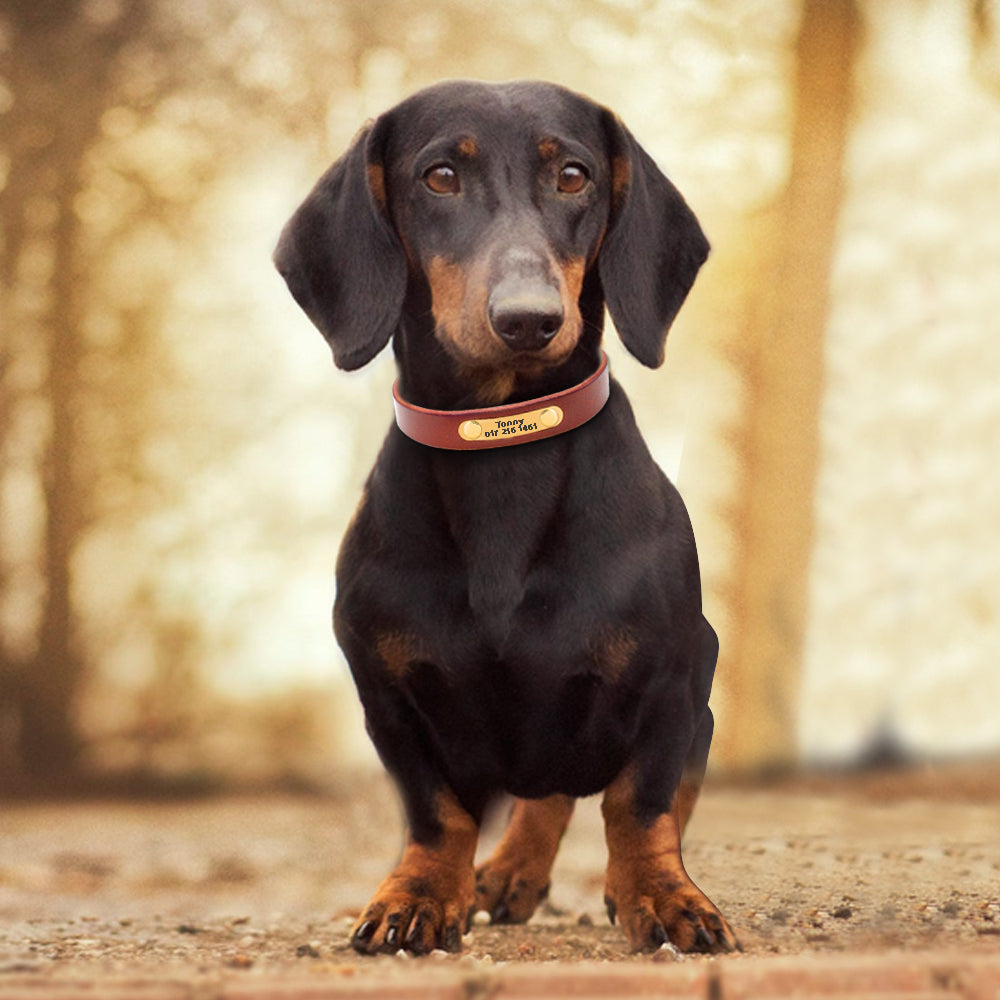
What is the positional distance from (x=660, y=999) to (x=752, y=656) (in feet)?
14.6

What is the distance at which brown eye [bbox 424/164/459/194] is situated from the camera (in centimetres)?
233

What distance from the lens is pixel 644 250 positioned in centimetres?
246

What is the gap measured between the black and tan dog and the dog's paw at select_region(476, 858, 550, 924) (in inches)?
12.8

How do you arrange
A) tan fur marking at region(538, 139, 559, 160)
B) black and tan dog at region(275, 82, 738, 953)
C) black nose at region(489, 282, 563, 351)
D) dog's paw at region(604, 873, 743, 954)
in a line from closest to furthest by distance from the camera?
black nose at region(489, 282, 563, 351) < dog's paw at region(604, 873, 743, 954) < black and tan dog at region(275, 82, 738, 953) < tan fur marking at region(538, 139, 559, 160)

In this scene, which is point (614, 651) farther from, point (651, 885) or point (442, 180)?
point (442, 180)

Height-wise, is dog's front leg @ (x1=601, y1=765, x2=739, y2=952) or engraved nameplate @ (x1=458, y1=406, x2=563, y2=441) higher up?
engraved nameplate @ (x1=458, y1=406, x2=563, y2=441)

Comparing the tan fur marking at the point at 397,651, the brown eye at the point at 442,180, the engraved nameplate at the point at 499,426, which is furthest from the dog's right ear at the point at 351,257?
the tan fur marking at the point at 397,651

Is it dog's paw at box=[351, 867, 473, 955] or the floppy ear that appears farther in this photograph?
the floppy ear

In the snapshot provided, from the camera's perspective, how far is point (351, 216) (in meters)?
2.45

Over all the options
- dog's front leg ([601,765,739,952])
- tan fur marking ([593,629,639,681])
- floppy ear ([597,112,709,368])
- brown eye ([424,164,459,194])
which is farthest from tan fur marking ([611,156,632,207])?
dog's front leg ([601,765,739,952])

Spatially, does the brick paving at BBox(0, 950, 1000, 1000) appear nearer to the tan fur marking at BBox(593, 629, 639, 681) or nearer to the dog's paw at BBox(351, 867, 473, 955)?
the dog's paw at BBox(351, 867, 473, 955)

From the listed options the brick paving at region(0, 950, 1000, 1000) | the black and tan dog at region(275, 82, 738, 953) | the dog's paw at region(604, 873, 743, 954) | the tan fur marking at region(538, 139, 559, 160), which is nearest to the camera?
the brick paving at region(0, 950, 1000, 1000)

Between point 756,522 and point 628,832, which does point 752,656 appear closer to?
point 756,522

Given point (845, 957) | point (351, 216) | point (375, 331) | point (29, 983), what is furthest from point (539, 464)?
point (29, 983)
